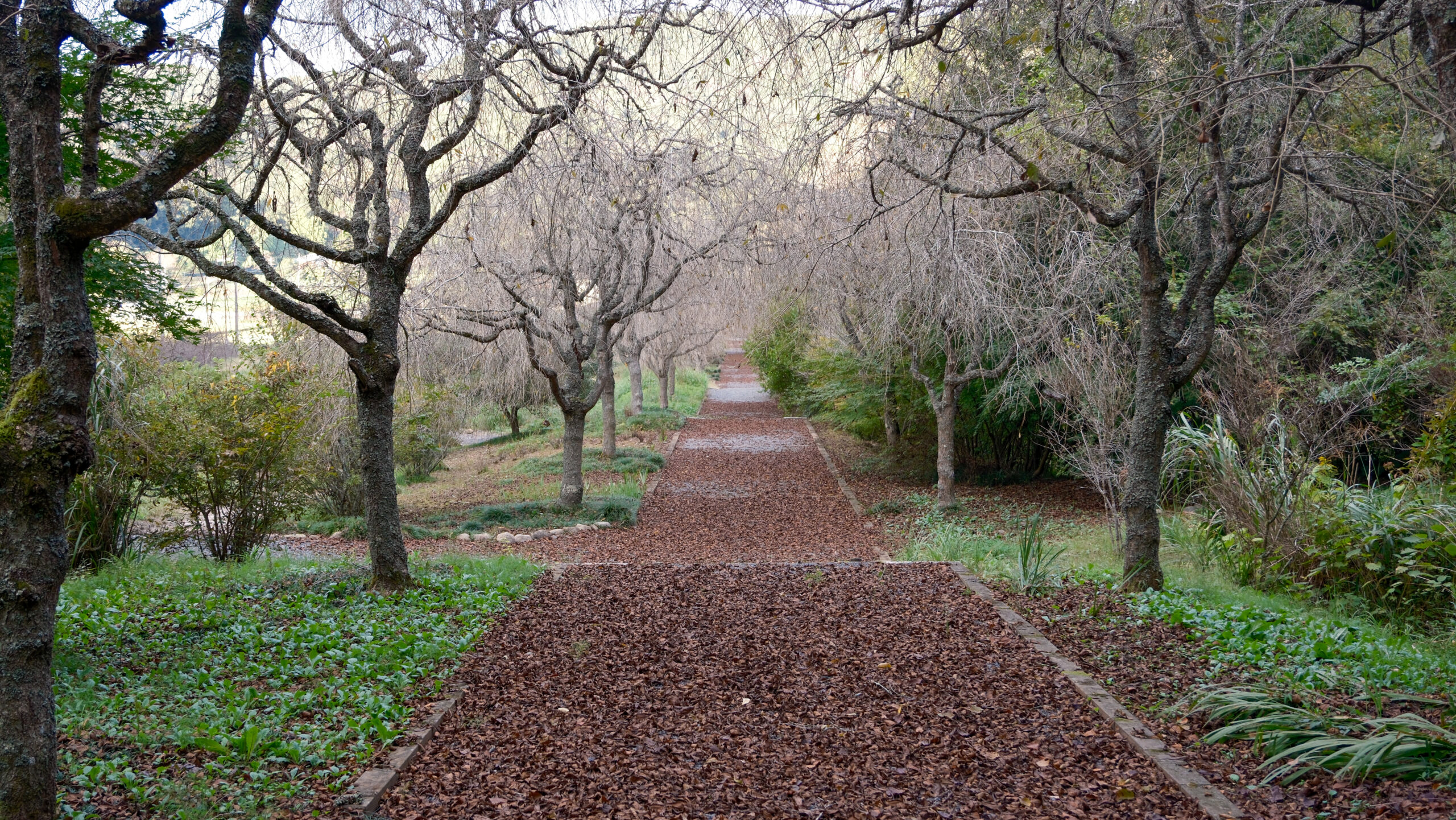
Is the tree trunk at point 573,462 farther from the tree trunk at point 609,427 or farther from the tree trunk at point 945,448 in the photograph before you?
the tree trunk at point 945,448

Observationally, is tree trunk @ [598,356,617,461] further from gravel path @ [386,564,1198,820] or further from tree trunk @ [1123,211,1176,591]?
tree trunk @ [1123,211,1176,591]

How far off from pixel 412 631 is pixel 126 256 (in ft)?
12.1

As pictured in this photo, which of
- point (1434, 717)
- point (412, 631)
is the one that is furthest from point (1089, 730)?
point (412, 631)

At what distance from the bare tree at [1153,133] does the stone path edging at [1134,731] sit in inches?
50.0

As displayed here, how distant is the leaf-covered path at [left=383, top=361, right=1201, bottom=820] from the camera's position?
3502 millimetres

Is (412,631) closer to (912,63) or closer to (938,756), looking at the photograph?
(938,756)

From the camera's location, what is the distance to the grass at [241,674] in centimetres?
325

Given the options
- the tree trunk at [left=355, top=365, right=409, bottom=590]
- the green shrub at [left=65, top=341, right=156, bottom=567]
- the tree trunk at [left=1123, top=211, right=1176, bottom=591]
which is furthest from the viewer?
the green shrub at [left=65, top=341, right=156, bottom=567]

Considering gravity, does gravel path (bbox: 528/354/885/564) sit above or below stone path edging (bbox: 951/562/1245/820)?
below

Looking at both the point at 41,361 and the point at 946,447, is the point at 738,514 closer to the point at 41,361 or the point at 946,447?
the point at 946,447

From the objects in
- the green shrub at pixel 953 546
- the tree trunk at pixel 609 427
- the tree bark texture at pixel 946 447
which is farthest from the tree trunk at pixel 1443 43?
the tree trunk at pixel 609 427

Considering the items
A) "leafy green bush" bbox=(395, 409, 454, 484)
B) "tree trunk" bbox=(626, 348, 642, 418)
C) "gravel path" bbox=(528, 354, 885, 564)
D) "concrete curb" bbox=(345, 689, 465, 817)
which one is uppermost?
"tree trunk" bbox=(626, 348, 642, 418)

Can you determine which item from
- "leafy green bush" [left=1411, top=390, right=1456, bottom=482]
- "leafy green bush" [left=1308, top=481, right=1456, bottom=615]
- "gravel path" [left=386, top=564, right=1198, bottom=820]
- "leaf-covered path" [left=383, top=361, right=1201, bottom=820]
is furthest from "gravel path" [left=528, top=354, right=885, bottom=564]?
"leafy green bush" [left=1411, top=390, right=1456, bottom=482]

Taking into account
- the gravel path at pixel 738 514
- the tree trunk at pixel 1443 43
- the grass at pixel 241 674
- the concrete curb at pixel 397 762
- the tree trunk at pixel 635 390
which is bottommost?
the gravel path at pixel 738 514
